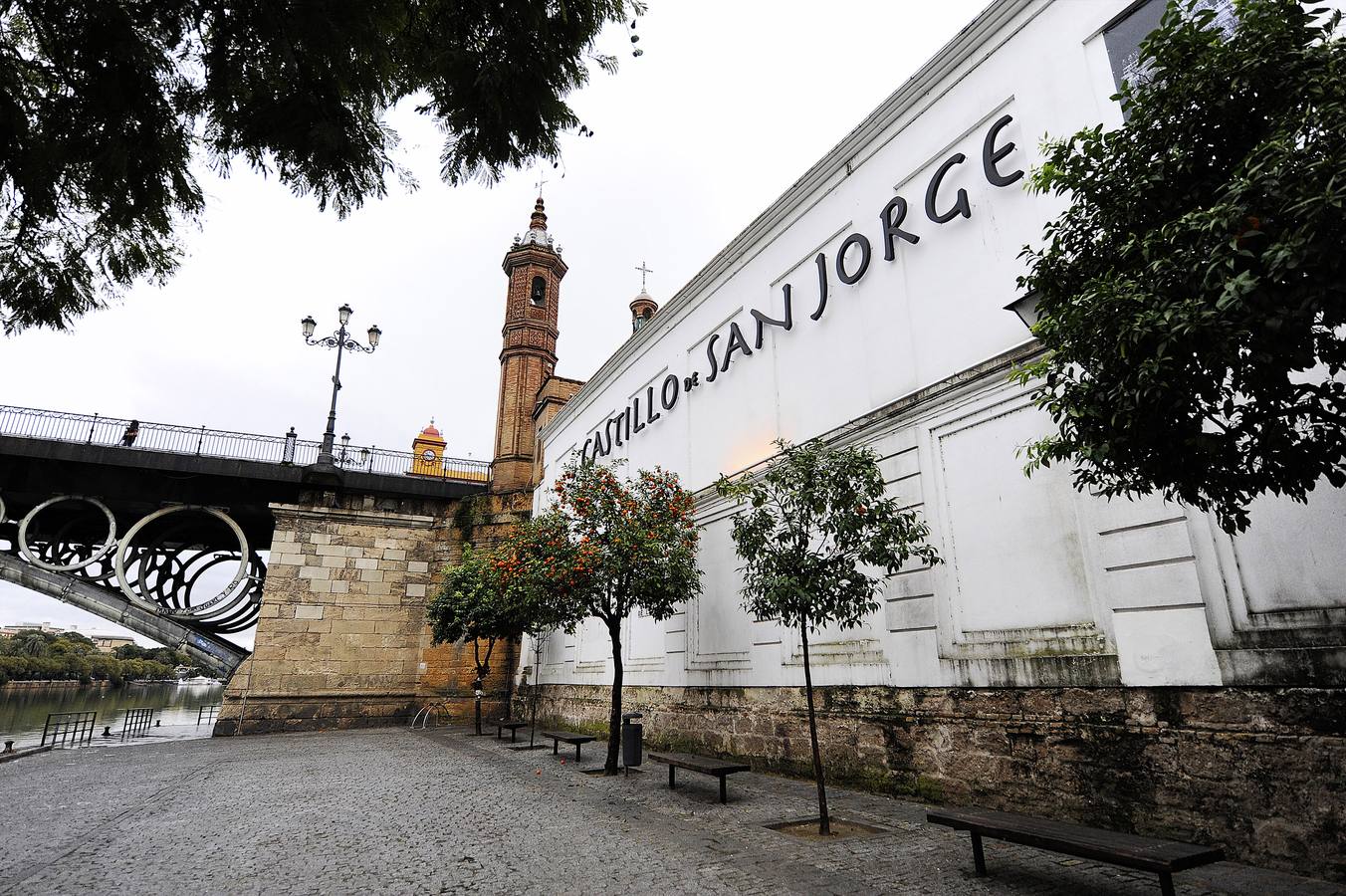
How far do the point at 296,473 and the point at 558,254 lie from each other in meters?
12.7

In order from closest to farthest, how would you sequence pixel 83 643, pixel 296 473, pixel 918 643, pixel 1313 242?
1. pixel 1313 242
2. pixel 918 643
3. pixel 296 473
4. pixel 83 643

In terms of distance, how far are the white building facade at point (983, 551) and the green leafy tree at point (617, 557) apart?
4.73 feet

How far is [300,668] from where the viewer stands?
19.4 m

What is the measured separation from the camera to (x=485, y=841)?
6164 millimetres

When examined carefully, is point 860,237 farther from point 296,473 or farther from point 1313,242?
point 296,473

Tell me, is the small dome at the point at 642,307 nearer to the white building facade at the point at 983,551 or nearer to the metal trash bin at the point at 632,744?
the white building facade at the point at 983,551

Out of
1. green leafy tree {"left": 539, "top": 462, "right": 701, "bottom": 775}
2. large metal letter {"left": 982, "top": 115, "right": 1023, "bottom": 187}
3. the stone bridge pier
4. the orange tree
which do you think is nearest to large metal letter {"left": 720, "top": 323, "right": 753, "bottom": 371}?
green leafy tree {"left": 539, "top": 462, "right": 701, "bottom": 775}

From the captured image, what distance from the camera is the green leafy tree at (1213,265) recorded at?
2840mm

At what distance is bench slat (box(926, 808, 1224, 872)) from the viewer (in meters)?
3.57

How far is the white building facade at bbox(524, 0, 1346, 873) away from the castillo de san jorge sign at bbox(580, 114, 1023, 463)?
40mm

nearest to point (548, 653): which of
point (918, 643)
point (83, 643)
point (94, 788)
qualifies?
point (94, 788)

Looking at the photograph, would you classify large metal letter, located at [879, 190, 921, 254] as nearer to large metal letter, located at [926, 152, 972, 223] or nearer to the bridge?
large metal letter, located at [926, 152, 972, 223]

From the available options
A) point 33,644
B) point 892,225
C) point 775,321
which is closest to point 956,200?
point 892,225

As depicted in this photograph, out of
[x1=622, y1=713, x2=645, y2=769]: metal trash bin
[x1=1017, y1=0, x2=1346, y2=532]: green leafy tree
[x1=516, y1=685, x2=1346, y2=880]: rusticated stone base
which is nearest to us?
[x1=1017, y1=0, x2=1346, y2=532]: green leafy tree
